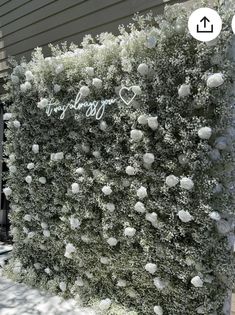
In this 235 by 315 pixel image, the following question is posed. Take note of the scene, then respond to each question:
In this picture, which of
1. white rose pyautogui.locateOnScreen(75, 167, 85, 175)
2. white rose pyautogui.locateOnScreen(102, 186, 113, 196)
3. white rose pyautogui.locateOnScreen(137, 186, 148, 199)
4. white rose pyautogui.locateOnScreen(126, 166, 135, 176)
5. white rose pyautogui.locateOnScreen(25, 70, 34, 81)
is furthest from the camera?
white rose pyautogui.locateOnScreen(25, 70, 34, 81)

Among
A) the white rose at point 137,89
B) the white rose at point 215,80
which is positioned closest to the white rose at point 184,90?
the white rose at point 215,80

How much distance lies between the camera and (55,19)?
5297 mm

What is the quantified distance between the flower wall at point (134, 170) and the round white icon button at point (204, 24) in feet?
0.20

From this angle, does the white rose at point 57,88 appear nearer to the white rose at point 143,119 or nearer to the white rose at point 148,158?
the white rose at point 143,119

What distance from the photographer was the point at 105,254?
4.18 m

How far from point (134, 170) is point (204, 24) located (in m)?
1.40

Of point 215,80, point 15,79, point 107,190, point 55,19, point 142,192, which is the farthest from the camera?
point 55,19

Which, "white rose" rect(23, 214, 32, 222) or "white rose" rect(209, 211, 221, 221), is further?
"white rose" rect(23, 214, 32, 222)

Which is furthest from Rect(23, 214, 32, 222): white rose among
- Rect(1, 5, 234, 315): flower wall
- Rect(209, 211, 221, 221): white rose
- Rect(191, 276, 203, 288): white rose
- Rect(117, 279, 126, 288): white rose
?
Rect(209, 211, 221, 221): white rose

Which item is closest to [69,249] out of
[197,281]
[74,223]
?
[74,223]

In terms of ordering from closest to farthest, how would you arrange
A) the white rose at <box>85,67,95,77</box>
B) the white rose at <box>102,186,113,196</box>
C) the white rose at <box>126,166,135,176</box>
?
1. the white rose at <box>126,166,135,176</box>
2. the white rose at <box>102,186,113,196</box>
3. the white rose at <box>85,67,95,77</box>

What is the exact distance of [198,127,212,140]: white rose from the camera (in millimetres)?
3223

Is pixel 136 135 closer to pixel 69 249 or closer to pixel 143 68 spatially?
pixel 143 68

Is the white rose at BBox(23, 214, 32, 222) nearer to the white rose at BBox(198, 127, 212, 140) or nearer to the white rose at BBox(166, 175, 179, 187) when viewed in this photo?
the white rose at BBox(166, 175, 179, 187)
